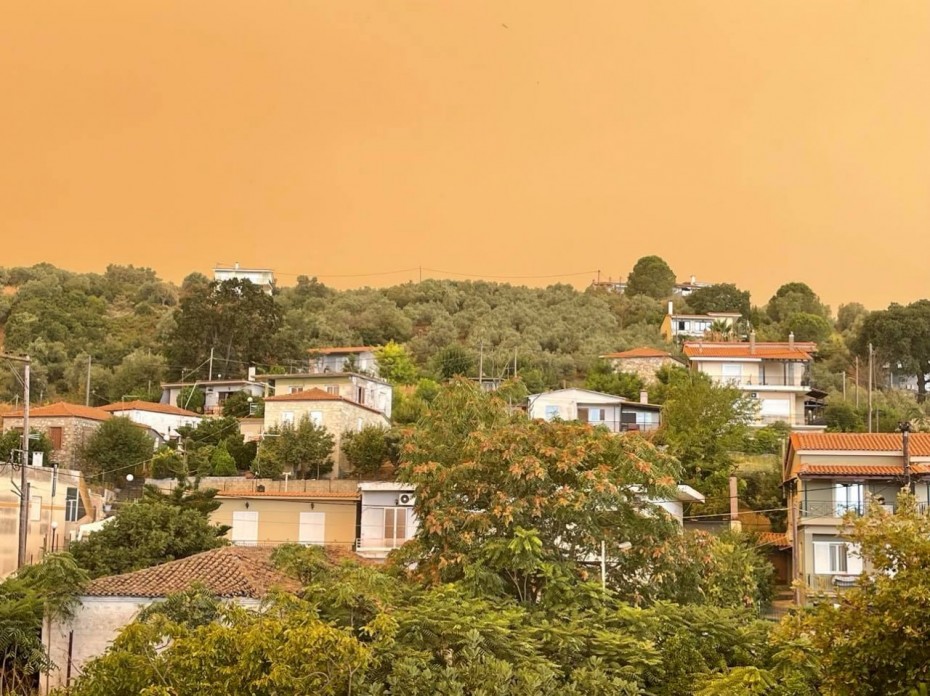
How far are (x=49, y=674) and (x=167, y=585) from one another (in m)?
3.22

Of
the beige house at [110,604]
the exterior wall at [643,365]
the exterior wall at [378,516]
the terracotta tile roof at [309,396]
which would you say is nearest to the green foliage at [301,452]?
the terracotta tile roof at [309,396]

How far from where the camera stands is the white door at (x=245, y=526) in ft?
158


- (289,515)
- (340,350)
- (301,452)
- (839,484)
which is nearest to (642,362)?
(340,350)

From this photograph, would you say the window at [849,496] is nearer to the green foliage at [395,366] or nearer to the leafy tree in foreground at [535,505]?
the leafy tree in foreground at [535,505]

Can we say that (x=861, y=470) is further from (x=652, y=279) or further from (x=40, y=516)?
(x=652, y=279)

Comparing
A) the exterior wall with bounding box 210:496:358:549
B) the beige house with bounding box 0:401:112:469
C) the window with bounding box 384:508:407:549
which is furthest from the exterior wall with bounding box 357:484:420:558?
the beige house with bounding box 0:401:112:469

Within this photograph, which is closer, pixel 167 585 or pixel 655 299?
pixel 167 585

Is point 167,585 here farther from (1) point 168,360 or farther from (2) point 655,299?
(2) point 655,299

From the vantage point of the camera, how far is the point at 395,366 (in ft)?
265

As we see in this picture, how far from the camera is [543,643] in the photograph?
67.8ft

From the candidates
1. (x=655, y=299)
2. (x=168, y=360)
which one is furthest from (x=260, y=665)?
(x=655, y=299)

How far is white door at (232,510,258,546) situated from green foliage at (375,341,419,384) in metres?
29.8

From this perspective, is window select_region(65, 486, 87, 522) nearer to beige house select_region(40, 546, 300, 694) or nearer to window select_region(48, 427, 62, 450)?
window select_region(48, 427, 62, 450)

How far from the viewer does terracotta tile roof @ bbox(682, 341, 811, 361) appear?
74.0m
